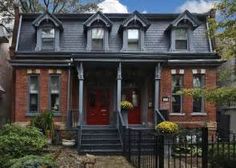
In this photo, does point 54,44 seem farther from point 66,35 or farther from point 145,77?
point 145,77

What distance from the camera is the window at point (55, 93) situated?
26.1 m

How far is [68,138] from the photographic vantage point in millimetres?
24031

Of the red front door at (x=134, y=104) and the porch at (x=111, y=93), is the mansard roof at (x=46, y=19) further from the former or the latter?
the red front door at (x=134, y=104)

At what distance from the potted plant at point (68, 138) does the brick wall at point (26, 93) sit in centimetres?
172

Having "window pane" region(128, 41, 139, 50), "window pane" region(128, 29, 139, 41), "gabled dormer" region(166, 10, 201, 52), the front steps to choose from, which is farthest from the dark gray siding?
the front steps

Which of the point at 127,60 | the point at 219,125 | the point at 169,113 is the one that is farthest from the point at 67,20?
the point at 219,125

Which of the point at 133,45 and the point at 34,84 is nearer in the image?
the point at 34,84

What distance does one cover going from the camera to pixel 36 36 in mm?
27203

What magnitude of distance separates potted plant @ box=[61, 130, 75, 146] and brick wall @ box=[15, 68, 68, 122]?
5.65 feet

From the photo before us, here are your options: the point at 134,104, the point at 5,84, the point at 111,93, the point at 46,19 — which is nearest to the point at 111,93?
the point at 111,93

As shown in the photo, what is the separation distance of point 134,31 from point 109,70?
2794 millimetres

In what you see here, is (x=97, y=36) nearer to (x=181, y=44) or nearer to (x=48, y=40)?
(x=48, y=40)

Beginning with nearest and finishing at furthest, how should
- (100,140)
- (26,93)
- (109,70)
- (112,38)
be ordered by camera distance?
(100,140) → (26,93) → (109,70) → (112,38)

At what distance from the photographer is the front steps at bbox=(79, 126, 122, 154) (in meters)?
21.3
